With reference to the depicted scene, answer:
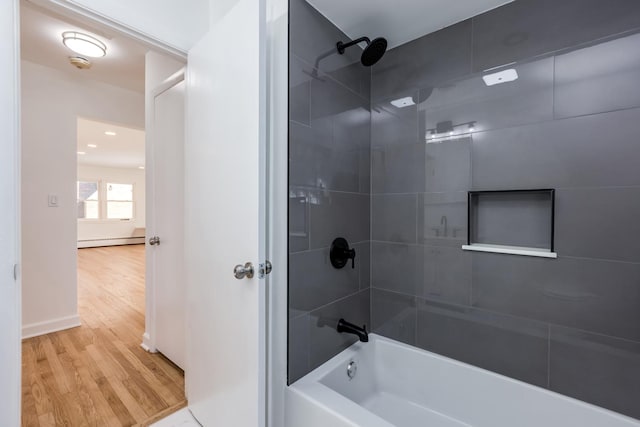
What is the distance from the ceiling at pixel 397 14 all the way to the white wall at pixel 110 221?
9356mm

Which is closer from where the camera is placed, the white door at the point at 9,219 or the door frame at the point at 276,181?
the white door at the point at 9,219

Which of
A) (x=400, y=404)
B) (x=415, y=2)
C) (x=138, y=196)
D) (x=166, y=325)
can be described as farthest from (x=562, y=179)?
(x=138, y=196)

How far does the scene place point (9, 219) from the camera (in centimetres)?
102

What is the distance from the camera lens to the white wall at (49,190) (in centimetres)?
262

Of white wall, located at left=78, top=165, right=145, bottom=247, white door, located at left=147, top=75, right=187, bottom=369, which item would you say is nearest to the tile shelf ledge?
white door, located at left=147, top=75, right=187, bottom=369

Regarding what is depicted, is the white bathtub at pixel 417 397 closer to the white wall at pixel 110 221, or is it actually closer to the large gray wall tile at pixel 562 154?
the large gray wall tile at pixel 562 154

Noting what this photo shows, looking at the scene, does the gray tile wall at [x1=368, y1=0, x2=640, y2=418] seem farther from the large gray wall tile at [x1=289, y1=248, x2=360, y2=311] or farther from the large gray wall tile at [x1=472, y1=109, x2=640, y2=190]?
the large gray wall tile at [x1=289, y1=248, x2=360, y2=311]

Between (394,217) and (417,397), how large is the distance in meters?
1.05

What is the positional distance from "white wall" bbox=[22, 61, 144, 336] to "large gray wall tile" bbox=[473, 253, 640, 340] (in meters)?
3.63

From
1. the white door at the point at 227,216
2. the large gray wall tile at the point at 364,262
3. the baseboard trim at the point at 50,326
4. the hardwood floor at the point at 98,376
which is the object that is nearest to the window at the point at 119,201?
the hardwood floor at the point at 98,376

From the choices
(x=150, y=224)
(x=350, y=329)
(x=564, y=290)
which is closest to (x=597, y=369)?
(x=564, y=290)

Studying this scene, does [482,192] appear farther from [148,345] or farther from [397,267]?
[148,345]

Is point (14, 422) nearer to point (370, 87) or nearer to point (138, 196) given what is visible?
point (370, 87)

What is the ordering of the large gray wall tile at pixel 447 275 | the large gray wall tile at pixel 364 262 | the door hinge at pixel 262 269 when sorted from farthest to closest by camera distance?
the large gray wall tile at pixel 364 262 → the large gray wall tile at pixel 447 275 → the door hinge at pixel 262 269
